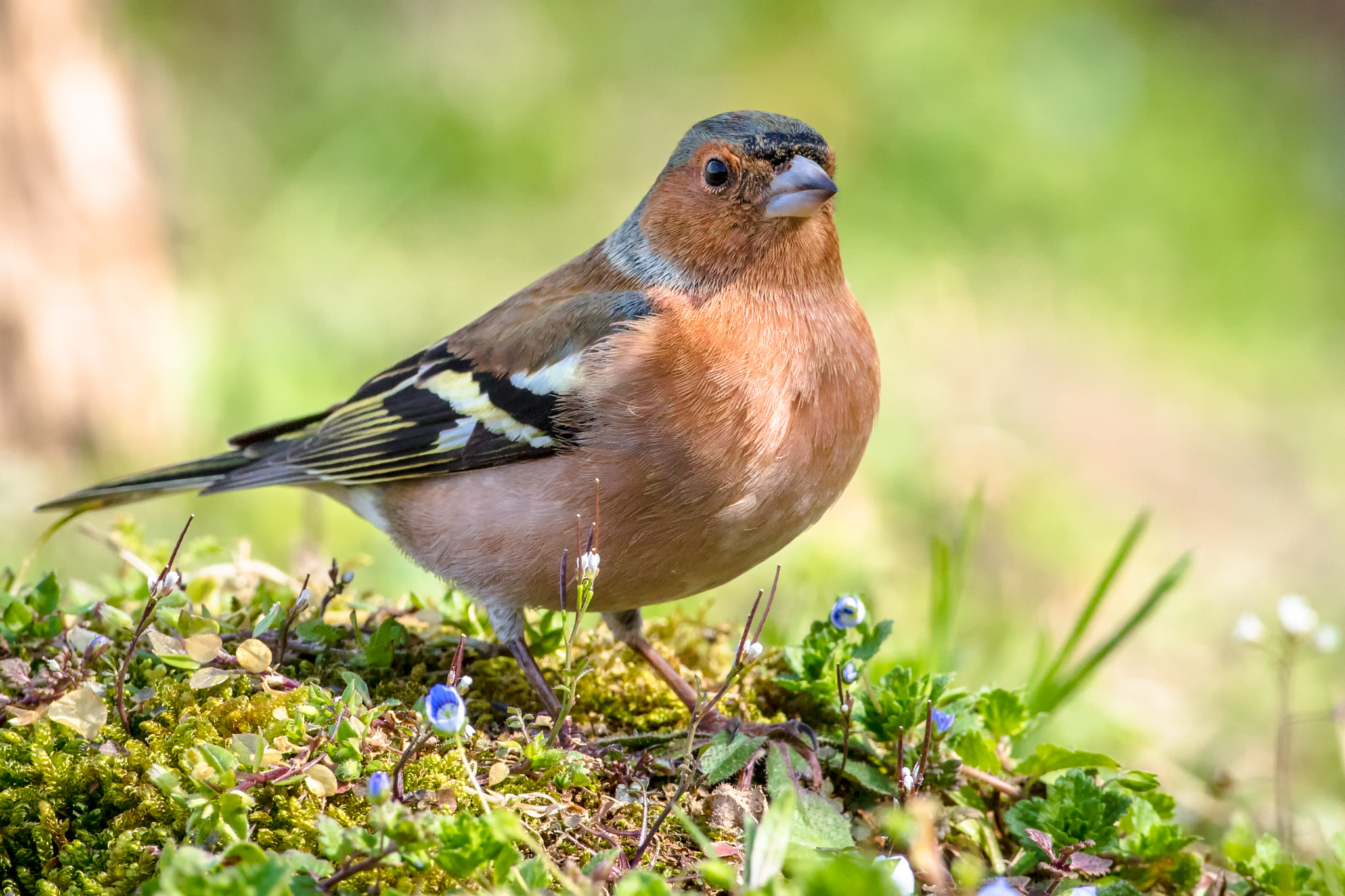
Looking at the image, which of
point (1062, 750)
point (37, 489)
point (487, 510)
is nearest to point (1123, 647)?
point (1062, 750)

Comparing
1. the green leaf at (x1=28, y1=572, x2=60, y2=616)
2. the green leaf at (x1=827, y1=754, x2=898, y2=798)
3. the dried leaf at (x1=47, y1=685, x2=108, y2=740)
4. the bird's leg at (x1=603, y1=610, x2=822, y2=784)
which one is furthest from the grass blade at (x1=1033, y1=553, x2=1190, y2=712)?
the green leaf at (x1=28, y1=572, x2=60, y2=616)

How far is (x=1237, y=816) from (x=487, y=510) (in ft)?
6.80

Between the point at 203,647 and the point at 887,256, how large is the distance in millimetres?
6889

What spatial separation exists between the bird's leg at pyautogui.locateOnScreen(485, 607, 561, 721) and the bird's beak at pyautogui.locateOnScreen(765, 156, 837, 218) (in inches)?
49.1

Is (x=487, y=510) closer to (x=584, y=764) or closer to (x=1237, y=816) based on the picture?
(x=584, y=764)

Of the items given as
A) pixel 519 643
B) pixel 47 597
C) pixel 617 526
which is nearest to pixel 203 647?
pixel 47 597

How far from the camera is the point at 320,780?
7.80 feet

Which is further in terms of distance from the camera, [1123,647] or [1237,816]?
[1123,647]

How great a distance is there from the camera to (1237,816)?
323cm

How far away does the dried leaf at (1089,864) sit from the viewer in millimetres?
2566

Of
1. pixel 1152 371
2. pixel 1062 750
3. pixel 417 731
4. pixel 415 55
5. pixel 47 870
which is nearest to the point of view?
pixel 47 870

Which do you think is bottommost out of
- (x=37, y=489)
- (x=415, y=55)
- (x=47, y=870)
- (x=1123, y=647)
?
(x=47, y=870)

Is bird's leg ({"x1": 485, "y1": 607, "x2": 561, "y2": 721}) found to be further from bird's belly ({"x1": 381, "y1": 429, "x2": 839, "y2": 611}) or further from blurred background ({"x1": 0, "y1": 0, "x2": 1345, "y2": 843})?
blurred background ({"x1": 0, "y1": 0, "x2": 1345, "y2": 843})

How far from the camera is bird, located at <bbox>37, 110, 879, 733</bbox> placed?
3021 millimetres
